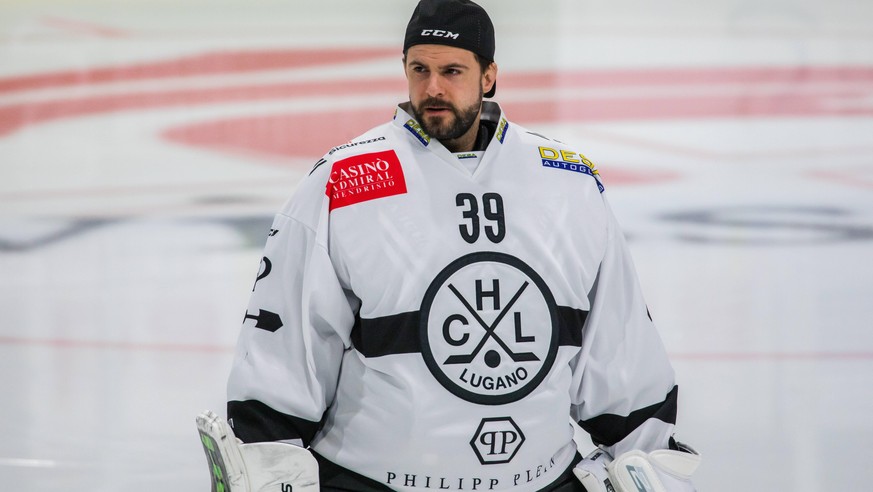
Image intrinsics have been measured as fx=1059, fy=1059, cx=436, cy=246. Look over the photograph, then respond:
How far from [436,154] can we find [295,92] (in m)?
3.82

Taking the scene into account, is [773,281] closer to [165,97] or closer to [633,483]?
[633,483]

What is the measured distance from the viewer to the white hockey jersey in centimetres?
143

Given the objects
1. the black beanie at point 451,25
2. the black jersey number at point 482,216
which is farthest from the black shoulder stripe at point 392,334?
the black beanie at point 451,25

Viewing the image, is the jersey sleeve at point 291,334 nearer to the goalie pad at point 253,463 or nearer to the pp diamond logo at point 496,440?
the goalie pad at point 253,463

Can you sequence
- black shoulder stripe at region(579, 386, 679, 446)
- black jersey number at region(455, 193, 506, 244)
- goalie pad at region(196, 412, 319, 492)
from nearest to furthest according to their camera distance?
goalie pad at region(196, 412, 319, 492) → black jersey number at region(455, 193, 506, 244) → black shoulder stripe at region(579, 386, 679, 446)

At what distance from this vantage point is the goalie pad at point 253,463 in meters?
1.36

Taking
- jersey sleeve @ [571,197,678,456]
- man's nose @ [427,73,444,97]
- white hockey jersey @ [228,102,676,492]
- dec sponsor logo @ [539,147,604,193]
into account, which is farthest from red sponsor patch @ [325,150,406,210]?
jersey sleeve @ [571,197,678,456]

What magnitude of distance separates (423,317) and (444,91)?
0.32 m

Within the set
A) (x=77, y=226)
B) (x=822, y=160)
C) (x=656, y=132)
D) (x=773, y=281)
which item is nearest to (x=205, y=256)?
(x=77, y=226)

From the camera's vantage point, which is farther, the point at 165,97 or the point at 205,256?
the point at 165,97

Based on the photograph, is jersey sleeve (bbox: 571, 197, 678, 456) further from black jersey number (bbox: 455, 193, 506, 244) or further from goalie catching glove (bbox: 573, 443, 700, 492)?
black jersey number (bbox: 455, 193, 506, 244)

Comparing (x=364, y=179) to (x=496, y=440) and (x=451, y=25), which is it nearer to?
(x=451, y=25)

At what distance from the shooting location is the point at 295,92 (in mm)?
5215

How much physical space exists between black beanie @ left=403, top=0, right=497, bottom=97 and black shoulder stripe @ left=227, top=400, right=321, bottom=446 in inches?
22.0
